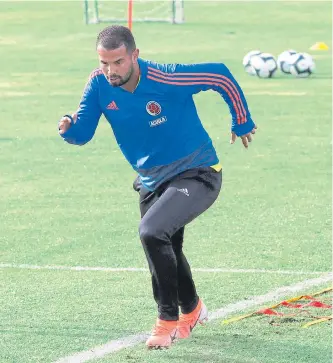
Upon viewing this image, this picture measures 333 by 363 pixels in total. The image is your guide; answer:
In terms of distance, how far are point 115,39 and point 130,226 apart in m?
3.95

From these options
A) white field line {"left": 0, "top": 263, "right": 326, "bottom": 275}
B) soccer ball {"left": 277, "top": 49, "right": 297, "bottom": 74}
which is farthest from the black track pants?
soccer ball {"left": 277, "top": 49, "right": 297, "bottom": 74}

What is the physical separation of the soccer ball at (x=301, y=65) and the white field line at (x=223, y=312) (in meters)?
12.7

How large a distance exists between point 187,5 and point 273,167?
23772mm

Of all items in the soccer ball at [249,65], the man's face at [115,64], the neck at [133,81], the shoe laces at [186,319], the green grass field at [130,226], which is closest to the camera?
the man's face at [115,64]

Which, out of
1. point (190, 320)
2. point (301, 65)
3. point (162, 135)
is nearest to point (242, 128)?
point (162, 135)

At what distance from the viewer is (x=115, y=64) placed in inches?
294

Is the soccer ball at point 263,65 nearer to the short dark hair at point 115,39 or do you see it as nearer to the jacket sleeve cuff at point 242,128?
the jacket sleeve cuff at point 242,128

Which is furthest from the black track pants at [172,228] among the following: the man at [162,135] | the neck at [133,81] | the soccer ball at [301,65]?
the soccer ball at [301,65]

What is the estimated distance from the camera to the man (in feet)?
24.6

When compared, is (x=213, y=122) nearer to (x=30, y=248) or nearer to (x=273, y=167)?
(x=273, y=167)

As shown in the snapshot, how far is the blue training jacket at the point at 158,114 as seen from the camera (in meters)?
7.65

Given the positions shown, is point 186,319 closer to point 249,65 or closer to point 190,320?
point 190,320

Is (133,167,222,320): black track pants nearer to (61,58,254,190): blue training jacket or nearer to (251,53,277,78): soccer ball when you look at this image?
(61,58,254,190): blue training jacket

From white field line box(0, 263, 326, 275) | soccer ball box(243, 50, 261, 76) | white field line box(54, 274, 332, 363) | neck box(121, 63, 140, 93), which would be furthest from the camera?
soccer ball box(243, 50, 261, 76)
